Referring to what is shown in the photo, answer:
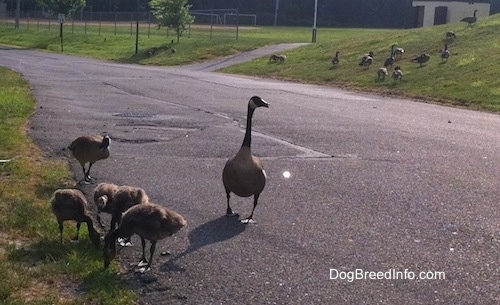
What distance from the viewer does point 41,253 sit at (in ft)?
21.4

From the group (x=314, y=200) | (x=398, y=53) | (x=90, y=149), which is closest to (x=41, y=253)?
(x=90, y=149)

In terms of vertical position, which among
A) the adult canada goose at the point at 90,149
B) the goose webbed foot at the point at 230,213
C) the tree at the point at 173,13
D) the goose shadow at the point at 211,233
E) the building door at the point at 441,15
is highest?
the building door at the point at 441,15

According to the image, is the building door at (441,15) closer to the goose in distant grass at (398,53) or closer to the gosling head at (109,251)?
the goose in distant grass at (398,53)

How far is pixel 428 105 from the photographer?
24719 mm

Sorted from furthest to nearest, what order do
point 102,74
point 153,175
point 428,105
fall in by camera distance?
point 102,74 < point 428,105 < point 153,175

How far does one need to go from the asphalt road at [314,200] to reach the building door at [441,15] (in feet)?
162

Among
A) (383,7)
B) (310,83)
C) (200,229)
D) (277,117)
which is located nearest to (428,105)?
(277,117)

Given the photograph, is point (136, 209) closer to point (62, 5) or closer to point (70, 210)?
point (70, 210)

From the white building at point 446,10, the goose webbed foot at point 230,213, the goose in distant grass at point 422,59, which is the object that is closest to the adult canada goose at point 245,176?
the goose webbed foot at point 230,213

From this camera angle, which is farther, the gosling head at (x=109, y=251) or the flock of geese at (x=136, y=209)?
the flock of geese at (x=136, y=209)

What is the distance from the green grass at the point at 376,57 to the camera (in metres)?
29.2

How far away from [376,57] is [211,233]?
3454 centimetres

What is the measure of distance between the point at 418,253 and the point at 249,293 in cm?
191

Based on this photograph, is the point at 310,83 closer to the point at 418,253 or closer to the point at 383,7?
the point at 418,253
